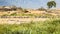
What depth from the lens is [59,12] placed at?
773 inches

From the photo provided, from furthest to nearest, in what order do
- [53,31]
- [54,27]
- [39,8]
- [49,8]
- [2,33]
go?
[49,8], [39,8], [54,27], [53,31], [2,33]

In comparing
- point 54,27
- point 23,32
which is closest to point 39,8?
point 54,27

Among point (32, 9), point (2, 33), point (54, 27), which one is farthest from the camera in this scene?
point (32, 9)

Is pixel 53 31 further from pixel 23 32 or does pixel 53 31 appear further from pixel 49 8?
pixel 49 8

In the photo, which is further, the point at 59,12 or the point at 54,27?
the point at 59,12

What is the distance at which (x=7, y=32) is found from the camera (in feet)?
27.5

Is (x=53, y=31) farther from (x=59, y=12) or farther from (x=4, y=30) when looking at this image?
(x=59, y=12)

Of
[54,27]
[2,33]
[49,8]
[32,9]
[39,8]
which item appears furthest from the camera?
[49,8]

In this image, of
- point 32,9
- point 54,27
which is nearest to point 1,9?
point 32,9

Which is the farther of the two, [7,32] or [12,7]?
[12,7]

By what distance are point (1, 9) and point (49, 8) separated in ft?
18.3

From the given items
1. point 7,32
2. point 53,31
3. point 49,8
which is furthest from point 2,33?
point 49,8

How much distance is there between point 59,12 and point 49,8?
284cm

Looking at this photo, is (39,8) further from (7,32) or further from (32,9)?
(7,32)
